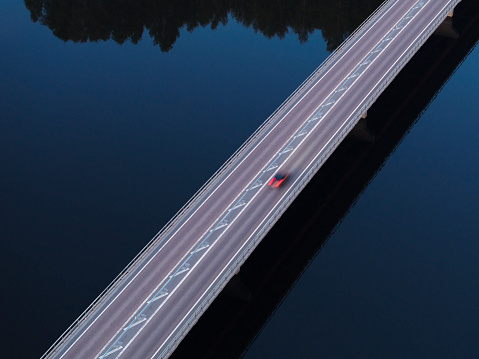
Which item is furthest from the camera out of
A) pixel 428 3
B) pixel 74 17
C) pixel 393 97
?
pixel 74 17

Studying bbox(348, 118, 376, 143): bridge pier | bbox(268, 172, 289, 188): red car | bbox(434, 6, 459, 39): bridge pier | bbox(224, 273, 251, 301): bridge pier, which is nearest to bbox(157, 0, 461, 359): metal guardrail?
bbox(268, 172, 289, 188): red car

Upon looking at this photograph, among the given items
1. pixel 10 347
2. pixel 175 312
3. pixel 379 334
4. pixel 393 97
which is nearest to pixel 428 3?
pixel 393 97

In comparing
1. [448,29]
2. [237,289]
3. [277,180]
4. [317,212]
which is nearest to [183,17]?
[448,29]

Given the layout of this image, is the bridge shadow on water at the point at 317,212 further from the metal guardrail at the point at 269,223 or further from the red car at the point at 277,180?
the red car at the point at 277,180

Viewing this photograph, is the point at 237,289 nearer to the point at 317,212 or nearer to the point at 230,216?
the point at 230,216

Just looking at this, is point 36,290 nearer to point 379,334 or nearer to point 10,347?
point 10,347

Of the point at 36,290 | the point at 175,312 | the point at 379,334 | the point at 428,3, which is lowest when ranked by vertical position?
the point at 36,290
